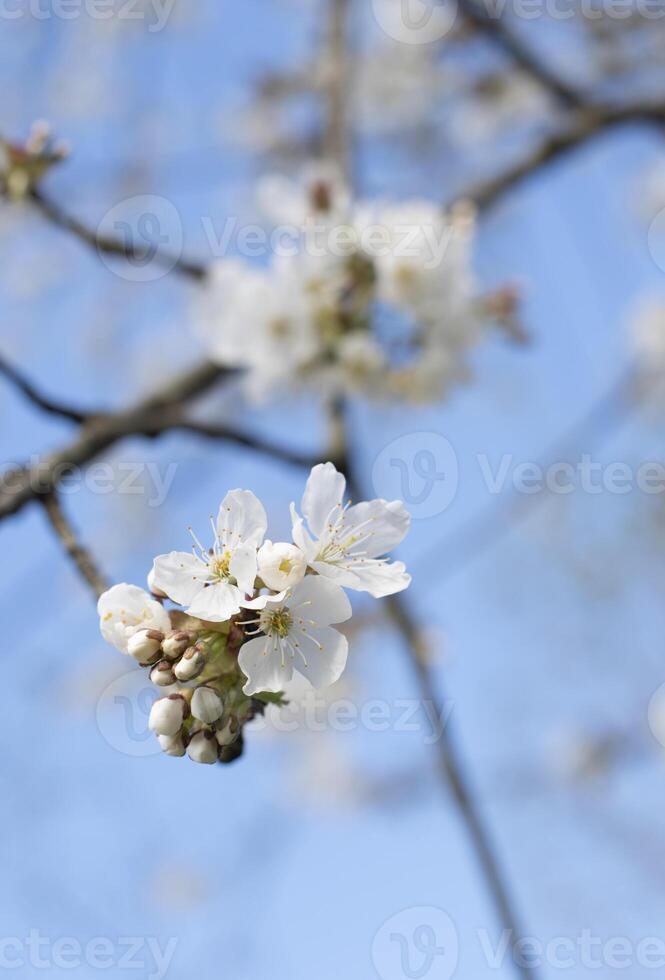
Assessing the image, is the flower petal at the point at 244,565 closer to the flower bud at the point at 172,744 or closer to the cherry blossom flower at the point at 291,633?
the cherry blossom flower at the point at 291,633

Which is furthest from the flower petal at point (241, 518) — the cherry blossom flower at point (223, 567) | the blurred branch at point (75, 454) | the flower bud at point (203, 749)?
the blurred branch at point (75, 454)

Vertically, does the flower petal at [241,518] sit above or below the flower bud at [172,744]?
above

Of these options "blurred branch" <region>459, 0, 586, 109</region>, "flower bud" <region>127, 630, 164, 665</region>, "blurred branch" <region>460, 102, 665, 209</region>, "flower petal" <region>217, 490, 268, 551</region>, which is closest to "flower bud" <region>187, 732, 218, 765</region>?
"flower bud" <region>127, 630, 164, 665</region>

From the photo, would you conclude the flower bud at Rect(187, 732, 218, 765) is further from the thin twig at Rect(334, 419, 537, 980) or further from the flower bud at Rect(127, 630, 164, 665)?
the thin twig at Rect(334, 419, 537, 980)

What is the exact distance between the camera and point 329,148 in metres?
3.21

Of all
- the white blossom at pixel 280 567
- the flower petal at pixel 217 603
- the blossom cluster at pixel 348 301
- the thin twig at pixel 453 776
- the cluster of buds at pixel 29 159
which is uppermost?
the cluster of buds at pixel 29 159

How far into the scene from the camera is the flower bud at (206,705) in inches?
43.3

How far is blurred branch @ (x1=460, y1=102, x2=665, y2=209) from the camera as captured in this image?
3.06m

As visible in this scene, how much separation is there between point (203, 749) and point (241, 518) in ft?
0.90

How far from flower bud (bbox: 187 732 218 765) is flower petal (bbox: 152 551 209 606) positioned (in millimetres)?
159

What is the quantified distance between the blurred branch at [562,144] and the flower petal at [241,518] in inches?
86.5

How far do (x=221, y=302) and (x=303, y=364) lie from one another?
0.86 feet

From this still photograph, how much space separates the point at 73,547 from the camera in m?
1.30

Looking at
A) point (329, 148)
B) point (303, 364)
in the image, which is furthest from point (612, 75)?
point (303, 364)
